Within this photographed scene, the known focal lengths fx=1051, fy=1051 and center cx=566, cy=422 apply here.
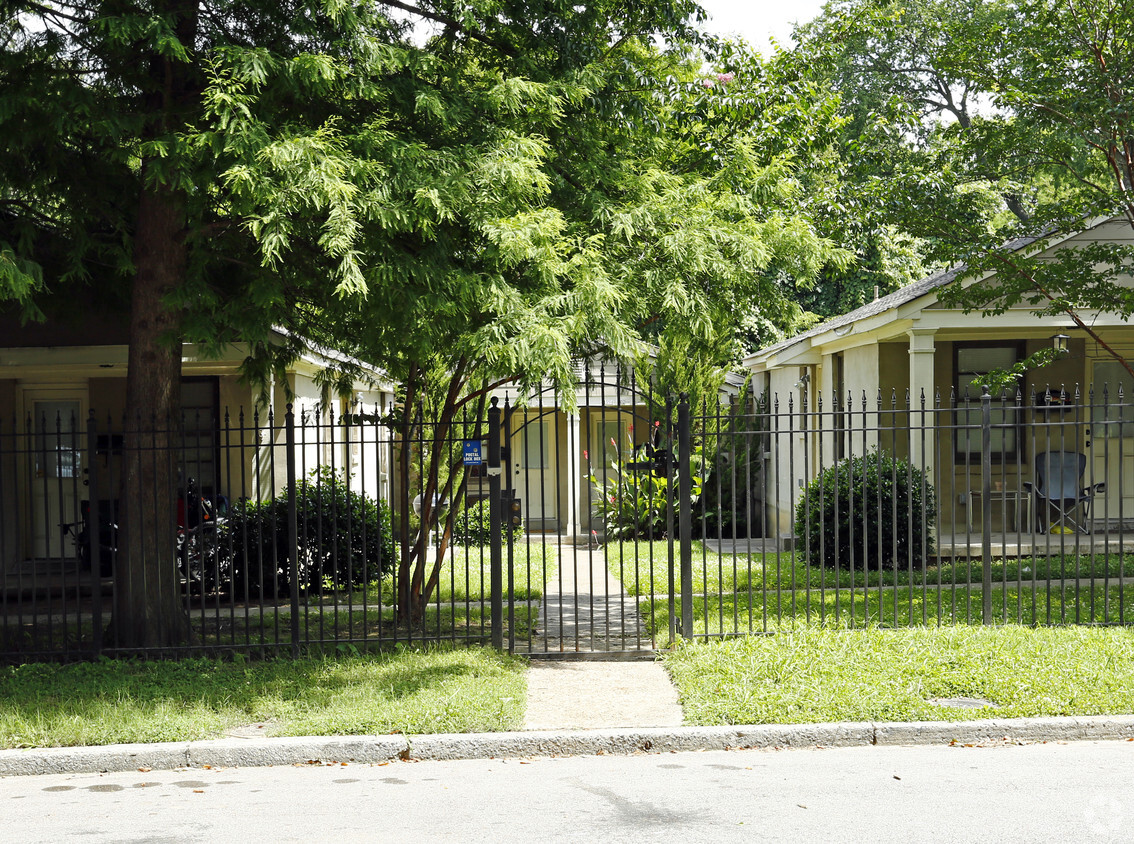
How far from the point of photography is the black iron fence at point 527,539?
8.76 meters

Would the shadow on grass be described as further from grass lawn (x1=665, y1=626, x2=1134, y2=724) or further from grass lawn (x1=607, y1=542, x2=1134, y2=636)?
grass lawn (x1=665, y1=626, x2=1134, y2=724)

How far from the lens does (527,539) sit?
7492 millimetres

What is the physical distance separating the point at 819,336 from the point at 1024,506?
13.8 feet

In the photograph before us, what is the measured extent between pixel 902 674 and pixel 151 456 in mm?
6426

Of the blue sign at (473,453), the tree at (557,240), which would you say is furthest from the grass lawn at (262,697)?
the blue sign at (473,453)

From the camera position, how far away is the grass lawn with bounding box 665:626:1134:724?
680 centimetres

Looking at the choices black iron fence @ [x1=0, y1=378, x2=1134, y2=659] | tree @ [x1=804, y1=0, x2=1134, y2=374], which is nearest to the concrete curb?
black iron fence @ [x1=0, y1=378, x2=1134, y2=659]

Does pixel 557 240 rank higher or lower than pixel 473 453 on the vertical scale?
higher

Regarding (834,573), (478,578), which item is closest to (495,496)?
(834,573)

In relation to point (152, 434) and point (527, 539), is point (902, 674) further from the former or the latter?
→ point (152, 434)

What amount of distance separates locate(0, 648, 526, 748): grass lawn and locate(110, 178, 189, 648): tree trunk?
503 mm

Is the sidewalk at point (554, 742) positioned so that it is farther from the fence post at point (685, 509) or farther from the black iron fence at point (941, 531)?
the black iron fence at point (941, 531)

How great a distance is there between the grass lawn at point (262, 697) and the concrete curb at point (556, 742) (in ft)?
0.54

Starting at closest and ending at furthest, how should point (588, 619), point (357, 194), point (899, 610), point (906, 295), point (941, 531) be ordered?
point (357, 194)
point (899, 610)
point (588, 619)
point (906, 295)
point (941, 531)
